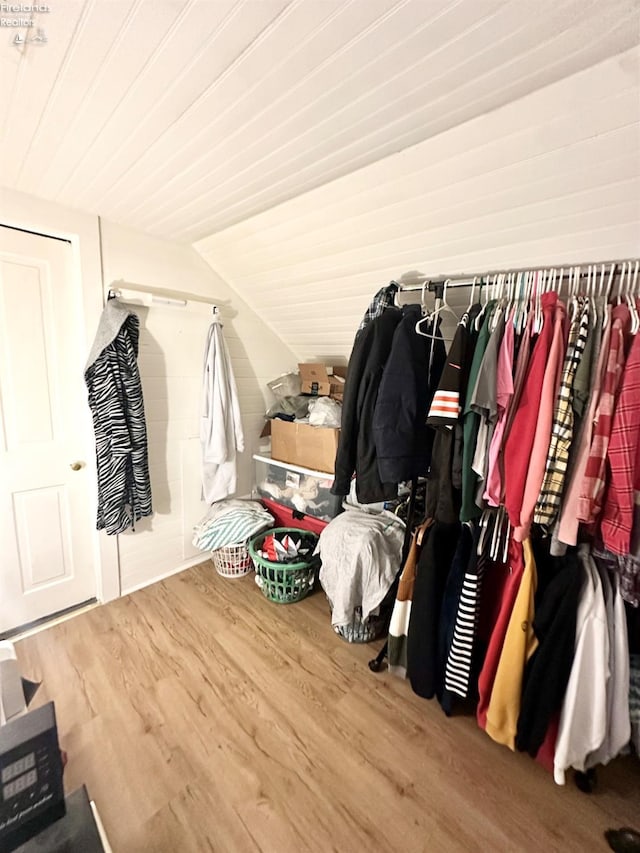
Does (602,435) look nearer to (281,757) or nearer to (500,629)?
(500,629)

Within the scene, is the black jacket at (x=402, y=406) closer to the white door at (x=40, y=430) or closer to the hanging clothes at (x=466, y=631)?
the hanging clothes at (x=466, y=631)

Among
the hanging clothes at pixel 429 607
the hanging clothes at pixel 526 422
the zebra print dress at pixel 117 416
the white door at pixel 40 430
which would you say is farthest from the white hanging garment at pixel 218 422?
the hanging clothes at pixel 526 422

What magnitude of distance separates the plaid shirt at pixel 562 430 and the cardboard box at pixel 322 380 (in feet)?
4.83

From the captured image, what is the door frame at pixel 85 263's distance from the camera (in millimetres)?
1709

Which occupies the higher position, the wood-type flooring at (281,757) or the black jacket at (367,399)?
the black jacket at (367,399)

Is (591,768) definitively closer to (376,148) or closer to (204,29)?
(376,148)

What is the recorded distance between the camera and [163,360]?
2277mm

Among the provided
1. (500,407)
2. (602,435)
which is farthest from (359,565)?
(602,435)

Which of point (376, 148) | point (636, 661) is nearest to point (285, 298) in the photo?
point (376, 148)

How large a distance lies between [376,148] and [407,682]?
2.24 metres

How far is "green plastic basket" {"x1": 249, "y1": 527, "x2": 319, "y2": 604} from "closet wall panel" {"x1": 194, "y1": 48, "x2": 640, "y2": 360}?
5.18 feet

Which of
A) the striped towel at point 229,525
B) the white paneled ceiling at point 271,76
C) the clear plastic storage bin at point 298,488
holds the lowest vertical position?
the striped towel at point 229,525

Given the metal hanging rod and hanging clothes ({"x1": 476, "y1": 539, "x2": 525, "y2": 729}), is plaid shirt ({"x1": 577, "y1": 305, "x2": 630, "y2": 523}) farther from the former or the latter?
the metal hanging rod

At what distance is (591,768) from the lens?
4.26 ft
